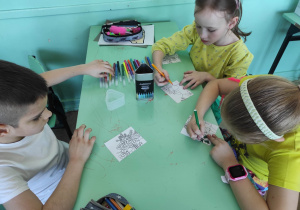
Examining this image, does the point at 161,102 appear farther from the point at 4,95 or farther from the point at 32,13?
the point at 32,13

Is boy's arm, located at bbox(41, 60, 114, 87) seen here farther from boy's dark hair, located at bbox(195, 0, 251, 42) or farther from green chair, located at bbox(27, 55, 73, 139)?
boy's dark hair, located at bbox(195, 0, 251, 42)

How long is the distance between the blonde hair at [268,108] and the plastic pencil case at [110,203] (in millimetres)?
442

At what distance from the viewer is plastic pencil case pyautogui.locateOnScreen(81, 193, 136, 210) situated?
595 millimetres

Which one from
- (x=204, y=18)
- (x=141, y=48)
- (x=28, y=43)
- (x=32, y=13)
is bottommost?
(x=28, y=43)

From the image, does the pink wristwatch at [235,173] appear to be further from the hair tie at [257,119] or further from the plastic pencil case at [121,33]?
the plastic pencil case at [121,33]

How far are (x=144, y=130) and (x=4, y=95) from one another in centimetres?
50

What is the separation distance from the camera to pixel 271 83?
63 centimetres

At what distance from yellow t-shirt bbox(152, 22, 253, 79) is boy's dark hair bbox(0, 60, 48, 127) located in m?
0.72

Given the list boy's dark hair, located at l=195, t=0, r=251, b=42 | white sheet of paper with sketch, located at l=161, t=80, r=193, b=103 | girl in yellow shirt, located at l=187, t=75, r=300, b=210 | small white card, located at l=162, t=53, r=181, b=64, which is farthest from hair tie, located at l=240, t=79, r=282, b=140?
small white card, located at l=162, t=53, r=181, b=64

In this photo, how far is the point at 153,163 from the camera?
732 mm

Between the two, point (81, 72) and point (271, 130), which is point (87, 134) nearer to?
point (81, 72)

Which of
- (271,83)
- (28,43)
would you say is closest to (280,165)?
(271,83)

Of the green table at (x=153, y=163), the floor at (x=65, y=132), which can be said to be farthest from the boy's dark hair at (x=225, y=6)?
the floor at (x=65, y=132)

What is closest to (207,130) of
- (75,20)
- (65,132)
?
(75,20)
